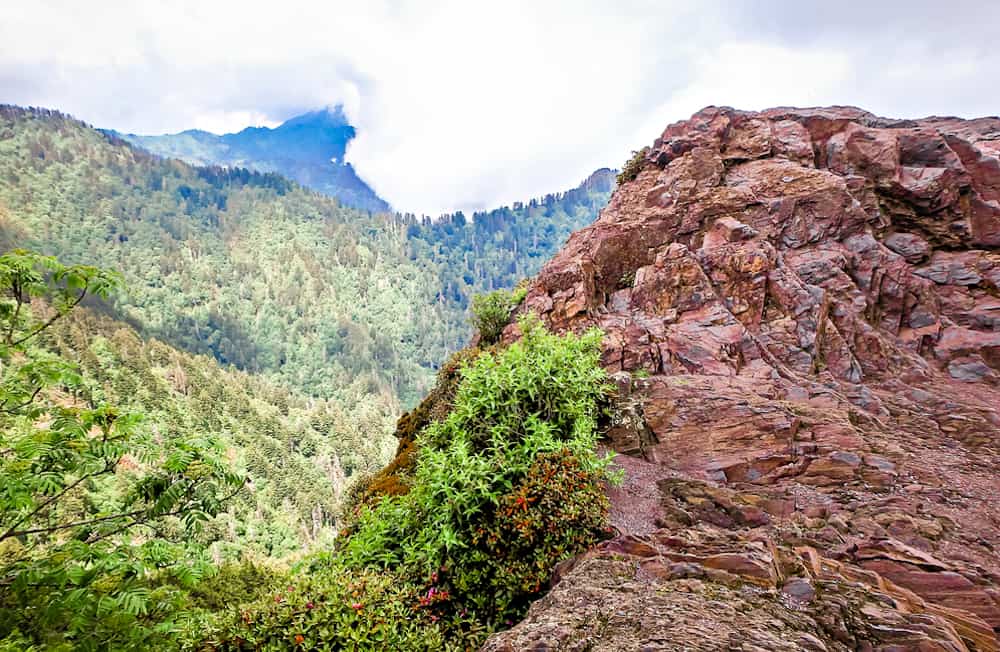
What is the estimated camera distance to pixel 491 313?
11.2 meters

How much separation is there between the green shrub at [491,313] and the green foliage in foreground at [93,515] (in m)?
7.36

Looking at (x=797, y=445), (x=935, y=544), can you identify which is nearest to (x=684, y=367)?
(x=797, y=445)

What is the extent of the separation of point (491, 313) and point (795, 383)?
6.38m

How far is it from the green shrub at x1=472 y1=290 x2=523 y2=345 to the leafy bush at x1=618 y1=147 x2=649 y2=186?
5.92 meters

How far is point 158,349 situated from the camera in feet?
307

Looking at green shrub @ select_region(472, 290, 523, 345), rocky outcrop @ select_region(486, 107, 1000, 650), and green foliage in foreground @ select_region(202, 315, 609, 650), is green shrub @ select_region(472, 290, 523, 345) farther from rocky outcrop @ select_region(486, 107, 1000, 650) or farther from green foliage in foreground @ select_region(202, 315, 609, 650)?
green foliage in foreground @ select_region(202, 315, 609, 650)

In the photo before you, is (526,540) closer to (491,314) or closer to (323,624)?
(323,624)

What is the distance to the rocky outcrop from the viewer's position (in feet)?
11.8

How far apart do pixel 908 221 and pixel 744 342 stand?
19.4 ft

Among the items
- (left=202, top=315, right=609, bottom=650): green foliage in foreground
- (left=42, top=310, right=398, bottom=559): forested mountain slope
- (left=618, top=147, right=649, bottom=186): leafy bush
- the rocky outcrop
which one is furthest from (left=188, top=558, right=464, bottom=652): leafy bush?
(left=42, top=310, right=398, bottom=559): forested mountain slope

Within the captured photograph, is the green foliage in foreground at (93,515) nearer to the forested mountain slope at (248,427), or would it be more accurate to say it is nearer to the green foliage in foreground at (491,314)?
the green foliage in foreground at (491,314)

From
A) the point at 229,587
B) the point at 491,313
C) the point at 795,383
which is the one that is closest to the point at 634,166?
the point at 491,313

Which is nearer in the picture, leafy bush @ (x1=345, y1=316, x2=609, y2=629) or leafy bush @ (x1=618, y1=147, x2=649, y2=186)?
leafy bush @ (x1=345, y1=316, x2=609, y2=629)

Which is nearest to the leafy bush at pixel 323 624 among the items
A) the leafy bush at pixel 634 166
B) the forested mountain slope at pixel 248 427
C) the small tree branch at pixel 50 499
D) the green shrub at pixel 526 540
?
the green shrub at pixel 526 540
